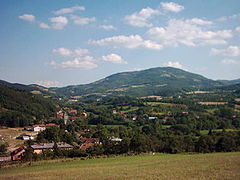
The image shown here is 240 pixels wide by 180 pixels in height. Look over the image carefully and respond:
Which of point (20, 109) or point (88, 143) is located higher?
point (20, 109)

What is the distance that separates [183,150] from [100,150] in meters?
14.4

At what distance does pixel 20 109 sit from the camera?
112 m

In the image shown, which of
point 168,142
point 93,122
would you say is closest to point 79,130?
point 93,122

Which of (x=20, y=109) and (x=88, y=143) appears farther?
(x=20, y=109)

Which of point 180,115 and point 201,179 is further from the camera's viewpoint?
point 180,115

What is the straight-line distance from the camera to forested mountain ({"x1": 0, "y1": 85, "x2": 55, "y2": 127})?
9744 centimetres

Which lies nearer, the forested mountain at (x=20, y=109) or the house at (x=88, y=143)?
the house at (x=88, y=143)

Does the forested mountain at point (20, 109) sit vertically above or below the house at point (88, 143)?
above

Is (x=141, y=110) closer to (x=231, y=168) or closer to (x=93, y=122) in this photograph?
(x=93, y=122)

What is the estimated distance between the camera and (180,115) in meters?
102

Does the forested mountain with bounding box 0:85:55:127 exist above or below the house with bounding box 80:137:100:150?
above

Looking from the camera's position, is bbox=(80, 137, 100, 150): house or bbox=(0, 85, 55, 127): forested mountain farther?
bbox=(0, 85, 55, 127): forested mountain

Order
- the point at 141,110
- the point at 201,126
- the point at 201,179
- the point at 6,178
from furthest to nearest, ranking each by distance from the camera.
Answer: the point at 141,110
the point at 201,126
the point at 6,178
the point at 201,179

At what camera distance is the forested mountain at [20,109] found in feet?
320
